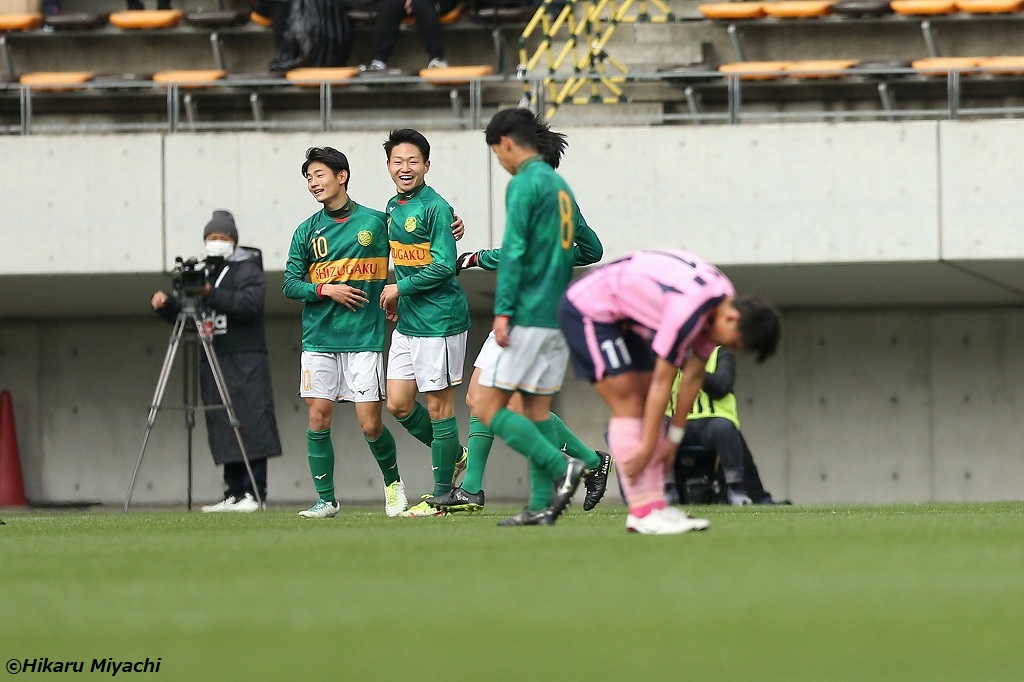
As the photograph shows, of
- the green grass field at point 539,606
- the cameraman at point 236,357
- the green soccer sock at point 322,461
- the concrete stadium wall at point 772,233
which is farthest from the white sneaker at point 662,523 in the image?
the concrete stadium wall at point 772,233

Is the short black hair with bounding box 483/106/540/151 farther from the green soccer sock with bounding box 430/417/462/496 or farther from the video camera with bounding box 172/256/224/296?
the video camera with bounding box 172/256/224/296

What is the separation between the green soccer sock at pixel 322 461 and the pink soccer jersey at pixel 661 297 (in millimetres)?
3031

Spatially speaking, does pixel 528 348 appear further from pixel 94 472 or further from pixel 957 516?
pixel 94 472

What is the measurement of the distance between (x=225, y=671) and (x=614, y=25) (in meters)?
11.7

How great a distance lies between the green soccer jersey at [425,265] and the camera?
7.55 metres

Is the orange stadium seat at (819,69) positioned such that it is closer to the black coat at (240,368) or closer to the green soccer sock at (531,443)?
the black coat at (240,368)

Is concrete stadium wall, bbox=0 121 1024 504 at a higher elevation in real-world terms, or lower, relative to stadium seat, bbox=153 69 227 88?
lower

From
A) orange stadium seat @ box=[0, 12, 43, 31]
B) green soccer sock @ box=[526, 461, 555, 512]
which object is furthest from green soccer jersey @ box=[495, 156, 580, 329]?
orange stadium seat @ box=[0, 12, 43, 31]

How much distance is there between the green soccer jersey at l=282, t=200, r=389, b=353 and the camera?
7.93m

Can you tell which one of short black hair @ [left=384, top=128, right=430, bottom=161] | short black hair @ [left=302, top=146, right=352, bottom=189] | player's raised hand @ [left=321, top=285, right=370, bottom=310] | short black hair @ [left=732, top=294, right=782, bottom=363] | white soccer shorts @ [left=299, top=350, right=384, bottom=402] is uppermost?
short black hair @ [left=384, top=128, right=430, bottom=161]

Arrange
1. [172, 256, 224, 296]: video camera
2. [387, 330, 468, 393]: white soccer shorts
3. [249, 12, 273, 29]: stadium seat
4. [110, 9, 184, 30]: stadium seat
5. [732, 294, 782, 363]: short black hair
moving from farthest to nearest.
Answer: [110, 9, 184, 30]: stadium seat, [249, 12, 273, 29]: stadium seat, [172, 256, 224, 296]: video camera, [387, 330, 468, 393]: white soccer shorts, [732, 294, 782, 363]: short black hair

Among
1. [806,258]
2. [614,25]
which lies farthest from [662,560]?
[614,25]

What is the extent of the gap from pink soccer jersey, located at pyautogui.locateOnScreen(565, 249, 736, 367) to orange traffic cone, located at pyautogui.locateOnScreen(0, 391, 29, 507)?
10909 mm

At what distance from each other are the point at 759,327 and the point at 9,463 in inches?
465
